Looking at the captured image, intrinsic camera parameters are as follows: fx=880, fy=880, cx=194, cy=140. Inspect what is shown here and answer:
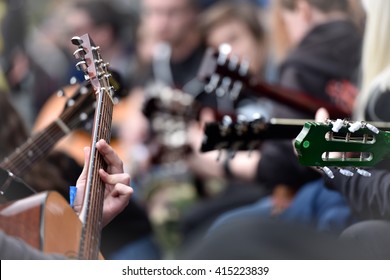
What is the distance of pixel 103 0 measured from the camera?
4.71 metres

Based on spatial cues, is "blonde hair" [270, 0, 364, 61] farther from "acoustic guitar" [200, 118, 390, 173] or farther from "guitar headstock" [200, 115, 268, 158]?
"acoustic guitar" [200, 118, 390, 173]

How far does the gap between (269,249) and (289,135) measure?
1.44 meters

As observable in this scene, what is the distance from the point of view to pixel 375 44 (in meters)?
3.17

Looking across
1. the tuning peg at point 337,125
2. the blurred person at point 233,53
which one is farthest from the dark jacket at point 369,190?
the blurred person at point 233,53

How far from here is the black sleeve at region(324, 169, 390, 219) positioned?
7.71ft

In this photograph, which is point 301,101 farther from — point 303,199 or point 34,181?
point 34,181

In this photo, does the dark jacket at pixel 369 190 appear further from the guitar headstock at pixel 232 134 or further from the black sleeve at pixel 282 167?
the black sleeve at pixel 282 167

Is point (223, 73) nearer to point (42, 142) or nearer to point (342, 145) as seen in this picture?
point (42, 142)

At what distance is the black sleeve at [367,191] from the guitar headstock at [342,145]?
0.19 m

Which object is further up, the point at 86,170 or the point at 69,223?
the point at 86,170

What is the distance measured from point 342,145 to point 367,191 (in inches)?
17.5

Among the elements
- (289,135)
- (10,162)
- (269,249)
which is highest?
(289,135)

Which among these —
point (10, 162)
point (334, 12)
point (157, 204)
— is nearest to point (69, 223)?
point (10, 162)

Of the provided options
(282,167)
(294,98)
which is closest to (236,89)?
(294,98)
